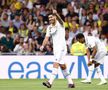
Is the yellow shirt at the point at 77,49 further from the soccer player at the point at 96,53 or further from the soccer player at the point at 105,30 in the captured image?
the soccer player at the point at 96,53

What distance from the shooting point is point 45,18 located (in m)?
27.0

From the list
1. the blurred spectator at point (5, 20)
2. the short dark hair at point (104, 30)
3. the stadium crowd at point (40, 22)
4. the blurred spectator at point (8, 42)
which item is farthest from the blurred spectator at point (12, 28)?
the short dark hair at point (104, 30)

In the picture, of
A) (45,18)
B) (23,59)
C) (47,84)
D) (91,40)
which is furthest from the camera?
(45,18)

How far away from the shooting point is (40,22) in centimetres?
2648

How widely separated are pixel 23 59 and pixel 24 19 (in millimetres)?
3722

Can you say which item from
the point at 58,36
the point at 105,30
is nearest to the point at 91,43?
the point at 58,36

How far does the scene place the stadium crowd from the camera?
24.5 metres

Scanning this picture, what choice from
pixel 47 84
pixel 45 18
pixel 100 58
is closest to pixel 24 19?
pixel 45 18

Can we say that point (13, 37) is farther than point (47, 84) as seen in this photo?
Yes

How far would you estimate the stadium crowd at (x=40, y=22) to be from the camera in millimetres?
24484

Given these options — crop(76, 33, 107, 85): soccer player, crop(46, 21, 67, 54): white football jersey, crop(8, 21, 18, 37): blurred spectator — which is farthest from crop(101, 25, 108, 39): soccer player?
crop(46, 21, 67, 54): white football jersey

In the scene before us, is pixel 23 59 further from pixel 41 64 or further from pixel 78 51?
pixel 78 51

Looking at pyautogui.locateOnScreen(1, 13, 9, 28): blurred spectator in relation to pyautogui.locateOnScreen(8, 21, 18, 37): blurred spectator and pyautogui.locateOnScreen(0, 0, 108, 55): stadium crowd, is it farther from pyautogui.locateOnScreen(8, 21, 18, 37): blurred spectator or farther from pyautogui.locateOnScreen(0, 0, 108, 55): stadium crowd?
pyautogui.locateOnScreen(8, 21, 18, 37): blurred spectator

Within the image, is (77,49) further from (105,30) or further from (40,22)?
(40,22)
